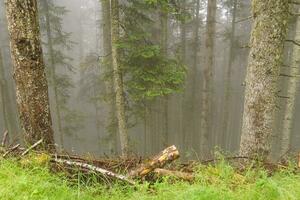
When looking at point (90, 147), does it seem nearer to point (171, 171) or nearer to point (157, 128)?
point (157, 128)

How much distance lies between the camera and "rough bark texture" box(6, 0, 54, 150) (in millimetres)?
4996

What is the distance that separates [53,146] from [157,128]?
20039 mm

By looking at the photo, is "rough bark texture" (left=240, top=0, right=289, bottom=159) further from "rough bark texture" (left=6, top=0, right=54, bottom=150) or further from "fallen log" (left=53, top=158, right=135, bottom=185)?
"rough bark texture" (left=6, top=0, right=54, bottom=150)

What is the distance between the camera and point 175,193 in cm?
384

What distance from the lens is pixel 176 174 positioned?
4695 millimetres

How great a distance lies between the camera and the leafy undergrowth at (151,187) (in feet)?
12.1

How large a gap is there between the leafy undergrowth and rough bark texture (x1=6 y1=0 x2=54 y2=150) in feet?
2.91

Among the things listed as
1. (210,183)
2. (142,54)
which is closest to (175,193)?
(210,183)

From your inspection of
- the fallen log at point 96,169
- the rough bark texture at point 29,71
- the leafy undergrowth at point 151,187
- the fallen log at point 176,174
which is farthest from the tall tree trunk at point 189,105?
the fallen log at point 96,169

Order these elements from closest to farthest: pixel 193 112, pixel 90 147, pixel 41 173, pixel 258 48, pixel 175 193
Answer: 1. pixel 175 193
2. pixel 41 173
3. pixel 258 48
4. pixel 193 112
5. pixel 90 147

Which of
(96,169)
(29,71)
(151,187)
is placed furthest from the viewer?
(29,71)

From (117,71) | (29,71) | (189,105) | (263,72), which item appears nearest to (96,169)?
(29,71)

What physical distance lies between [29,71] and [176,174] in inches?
100

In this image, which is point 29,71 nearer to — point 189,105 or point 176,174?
point 176,174
